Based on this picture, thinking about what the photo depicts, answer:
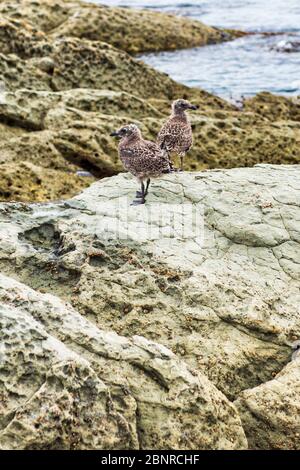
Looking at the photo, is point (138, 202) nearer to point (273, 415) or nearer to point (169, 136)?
point (169, 136)

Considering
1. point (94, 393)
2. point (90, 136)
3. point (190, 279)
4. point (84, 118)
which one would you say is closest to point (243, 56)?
point (84, 118)

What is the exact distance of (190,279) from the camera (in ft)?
26.1

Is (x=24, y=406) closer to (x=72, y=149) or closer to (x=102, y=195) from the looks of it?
(x=102, y=195)

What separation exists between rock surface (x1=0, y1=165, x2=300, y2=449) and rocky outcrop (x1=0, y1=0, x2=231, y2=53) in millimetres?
Answer: 21294

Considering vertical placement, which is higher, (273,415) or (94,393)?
(94,393)

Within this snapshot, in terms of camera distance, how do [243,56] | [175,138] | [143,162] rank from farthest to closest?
[243,56], [175,138], [143,162]

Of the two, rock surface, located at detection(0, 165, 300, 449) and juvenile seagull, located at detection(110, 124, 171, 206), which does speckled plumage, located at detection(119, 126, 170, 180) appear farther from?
rock surface, located at detection(0, 165, 300, 449)

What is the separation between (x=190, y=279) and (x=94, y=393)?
2.60m

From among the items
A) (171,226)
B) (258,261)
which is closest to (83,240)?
(171,226)

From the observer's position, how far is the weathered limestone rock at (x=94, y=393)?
5.60 m

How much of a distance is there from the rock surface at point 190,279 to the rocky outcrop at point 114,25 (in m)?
21.3

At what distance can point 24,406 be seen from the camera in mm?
5629

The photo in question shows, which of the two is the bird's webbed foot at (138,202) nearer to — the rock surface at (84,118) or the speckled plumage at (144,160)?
the speckled plumage at (144,160)
